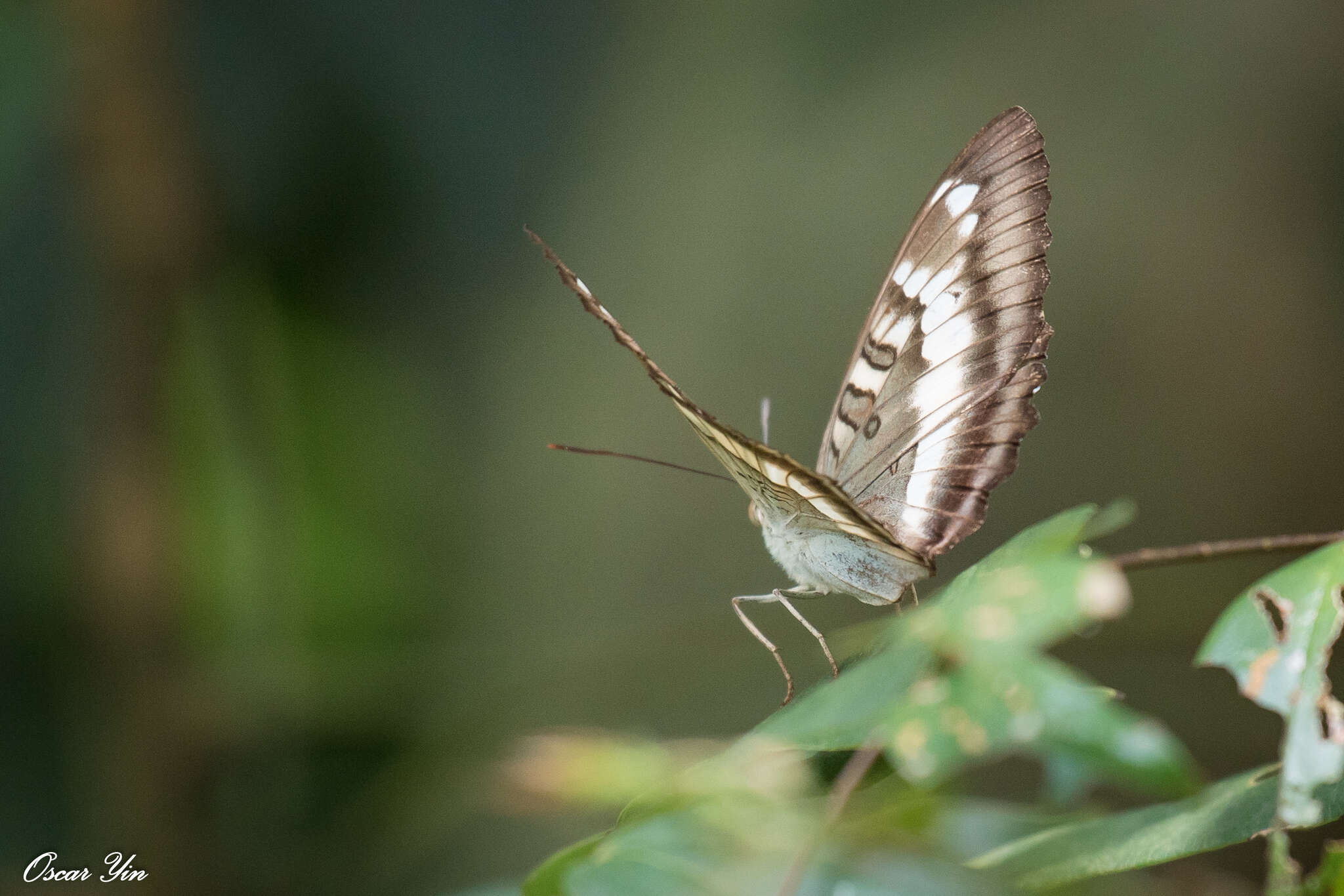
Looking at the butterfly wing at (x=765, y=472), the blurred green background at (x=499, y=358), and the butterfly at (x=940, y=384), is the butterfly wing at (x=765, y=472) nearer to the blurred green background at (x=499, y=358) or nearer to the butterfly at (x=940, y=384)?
the butterfly at (x=940, y=384)

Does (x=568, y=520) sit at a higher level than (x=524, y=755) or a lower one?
higher

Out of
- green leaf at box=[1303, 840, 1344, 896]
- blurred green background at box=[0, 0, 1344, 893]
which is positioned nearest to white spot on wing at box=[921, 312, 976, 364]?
green leaf at box=[1303, 840, 1344, 896]

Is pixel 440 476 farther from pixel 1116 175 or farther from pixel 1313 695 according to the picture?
pixel 1313 695

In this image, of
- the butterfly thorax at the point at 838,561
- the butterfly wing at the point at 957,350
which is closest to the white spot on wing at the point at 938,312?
the butterfly wing at the point at 957,350

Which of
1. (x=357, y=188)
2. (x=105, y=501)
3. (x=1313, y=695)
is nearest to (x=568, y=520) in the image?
(x=357, y=188)

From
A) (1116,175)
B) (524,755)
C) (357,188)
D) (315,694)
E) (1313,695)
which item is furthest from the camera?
(357,188)

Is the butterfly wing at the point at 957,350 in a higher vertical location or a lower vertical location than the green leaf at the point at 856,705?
higher

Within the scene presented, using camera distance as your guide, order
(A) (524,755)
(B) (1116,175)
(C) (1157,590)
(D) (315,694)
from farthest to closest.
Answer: (B) (1116,175) < (D) (315,694) < (C) (1157,590) < (A) (524,755)
